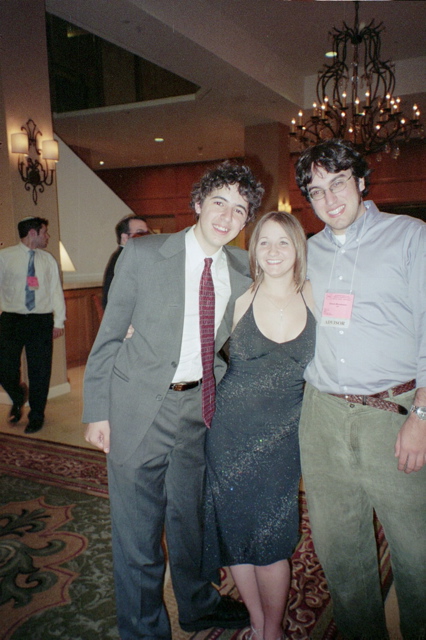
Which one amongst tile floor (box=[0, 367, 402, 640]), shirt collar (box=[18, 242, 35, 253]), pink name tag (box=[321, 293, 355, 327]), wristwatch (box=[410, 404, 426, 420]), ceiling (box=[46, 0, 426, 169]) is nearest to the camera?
wristwatch (box=[410, 404, 426, 420])

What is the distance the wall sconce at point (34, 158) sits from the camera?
14.2ft

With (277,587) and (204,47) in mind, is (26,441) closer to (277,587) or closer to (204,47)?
(277,587)

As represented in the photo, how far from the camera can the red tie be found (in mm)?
1656

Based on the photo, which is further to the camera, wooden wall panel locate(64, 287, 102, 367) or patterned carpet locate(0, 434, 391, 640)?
wooden wall panel locate(64, 287, 102, 367)

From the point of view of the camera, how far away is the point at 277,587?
1.68 meters

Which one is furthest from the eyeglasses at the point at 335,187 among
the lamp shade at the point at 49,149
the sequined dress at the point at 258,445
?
the lamp shade at the point at 49,149

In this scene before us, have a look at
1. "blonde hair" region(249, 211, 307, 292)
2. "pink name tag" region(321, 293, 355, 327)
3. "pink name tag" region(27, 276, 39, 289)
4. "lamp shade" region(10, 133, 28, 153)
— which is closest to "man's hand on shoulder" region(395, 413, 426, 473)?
"pink name tag" region(321, 293, 355, 327)

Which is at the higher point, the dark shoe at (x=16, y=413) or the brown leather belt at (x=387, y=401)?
the brown leather belt at (x=387, y=401)

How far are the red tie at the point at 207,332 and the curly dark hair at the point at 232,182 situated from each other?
272 millimetres

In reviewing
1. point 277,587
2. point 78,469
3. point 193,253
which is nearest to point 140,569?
point 277,587

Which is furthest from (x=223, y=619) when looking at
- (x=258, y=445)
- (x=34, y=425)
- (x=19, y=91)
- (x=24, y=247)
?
(x=19, y=91)

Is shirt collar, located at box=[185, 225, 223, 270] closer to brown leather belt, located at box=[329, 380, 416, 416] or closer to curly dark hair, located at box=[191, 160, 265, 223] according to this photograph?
curly dark hair, located at box=[191, 160, 265, 223]

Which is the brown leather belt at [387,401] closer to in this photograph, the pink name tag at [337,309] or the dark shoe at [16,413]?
the pink name tag at [337,309]

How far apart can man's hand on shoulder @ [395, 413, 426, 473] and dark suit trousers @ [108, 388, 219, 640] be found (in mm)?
690
